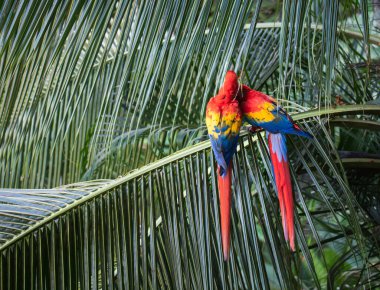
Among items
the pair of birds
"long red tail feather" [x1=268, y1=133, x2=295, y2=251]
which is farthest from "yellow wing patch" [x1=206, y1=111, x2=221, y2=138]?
"long red tail feather" [x1=268, y1=133, x2=295, y2=251]

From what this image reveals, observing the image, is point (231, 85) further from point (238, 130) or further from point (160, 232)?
point (160, 232)

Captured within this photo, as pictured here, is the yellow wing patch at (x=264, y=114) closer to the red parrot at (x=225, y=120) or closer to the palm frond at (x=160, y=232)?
the red parrot at (x=225, y=120)

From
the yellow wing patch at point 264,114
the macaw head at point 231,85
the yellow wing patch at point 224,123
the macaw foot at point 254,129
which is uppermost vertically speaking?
the macaw head at point 231,85

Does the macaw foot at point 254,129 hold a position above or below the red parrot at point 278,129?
above

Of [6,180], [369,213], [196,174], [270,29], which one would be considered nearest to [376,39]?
[270,29]

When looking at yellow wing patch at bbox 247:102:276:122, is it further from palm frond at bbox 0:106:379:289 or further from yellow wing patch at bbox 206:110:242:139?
palm frond at bbox 0:106:379:289

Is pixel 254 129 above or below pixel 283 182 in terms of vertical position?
above

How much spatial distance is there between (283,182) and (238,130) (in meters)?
0.11

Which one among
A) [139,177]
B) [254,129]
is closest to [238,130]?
[254,129]

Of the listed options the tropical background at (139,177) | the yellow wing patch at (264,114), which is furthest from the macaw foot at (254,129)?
the yellow wing patch at (264,114)

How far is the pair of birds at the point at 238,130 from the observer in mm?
796

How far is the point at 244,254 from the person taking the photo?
3.08 ft

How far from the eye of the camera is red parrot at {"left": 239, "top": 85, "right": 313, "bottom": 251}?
82cm

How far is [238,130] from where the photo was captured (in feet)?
2.63
